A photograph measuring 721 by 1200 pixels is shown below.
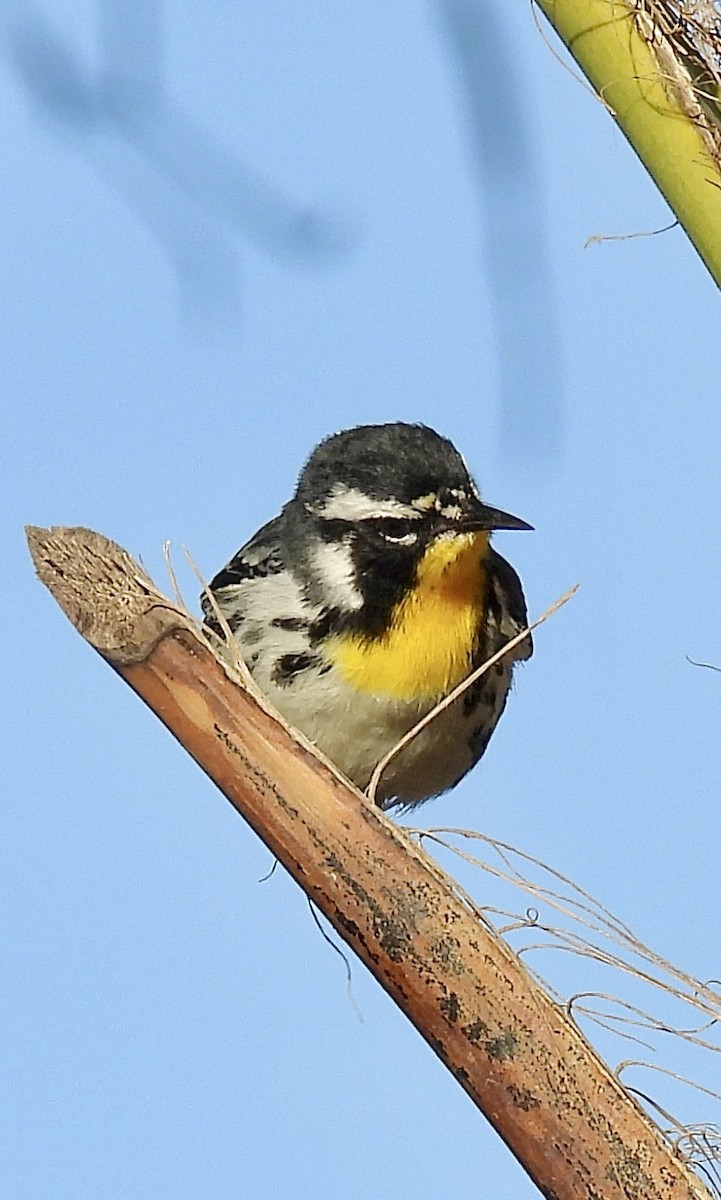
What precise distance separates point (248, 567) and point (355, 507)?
0.76 ft

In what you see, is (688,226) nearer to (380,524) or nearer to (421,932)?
(421,932)

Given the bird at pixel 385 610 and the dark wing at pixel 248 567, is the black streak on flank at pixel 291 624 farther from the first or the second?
the dark wing at pixel 248 567

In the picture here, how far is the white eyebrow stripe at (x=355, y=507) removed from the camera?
6.13 ft

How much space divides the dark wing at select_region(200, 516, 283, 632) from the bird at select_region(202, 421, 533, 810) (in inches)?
1.9

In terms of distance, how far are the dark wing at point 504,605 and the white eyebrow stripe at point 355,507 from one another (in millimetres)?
139

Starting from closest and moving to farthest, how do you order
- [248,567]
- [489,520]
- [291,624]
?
1. [489,520]
2. [291,624]
3. [248,567]

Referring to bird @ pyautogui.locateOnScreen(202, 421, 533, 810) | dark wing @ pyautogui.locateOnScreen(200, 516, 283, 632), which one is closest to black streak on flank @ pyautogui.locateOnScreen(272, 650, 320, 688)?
bird @ pyautogui.locateOnScreen(202, 421, 533, 810)

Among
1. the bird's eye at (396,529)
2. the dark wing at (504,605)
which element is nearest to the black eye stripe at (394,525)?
the bird's eye at (396,529)

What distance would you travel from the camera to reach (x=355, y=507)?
1.92 metres

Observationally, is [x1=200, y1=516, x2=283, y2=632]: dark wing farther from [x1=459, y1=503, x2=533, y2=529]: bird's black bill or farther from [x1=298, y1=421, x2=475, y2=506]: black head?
[x1=459, y1=503, x2=533, y2=529]: bird's black bill

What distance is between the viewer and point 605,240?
1.47 metres

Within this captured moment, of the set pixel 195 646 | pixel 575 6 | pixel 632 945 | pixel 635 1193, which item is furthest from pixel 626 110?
pixel 635 1193

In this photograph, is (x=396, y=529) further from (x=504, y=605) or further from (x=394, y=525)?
(x=504, y=605)

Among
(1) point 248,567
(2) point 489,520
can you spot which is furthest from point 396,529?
(1) point 248,567
